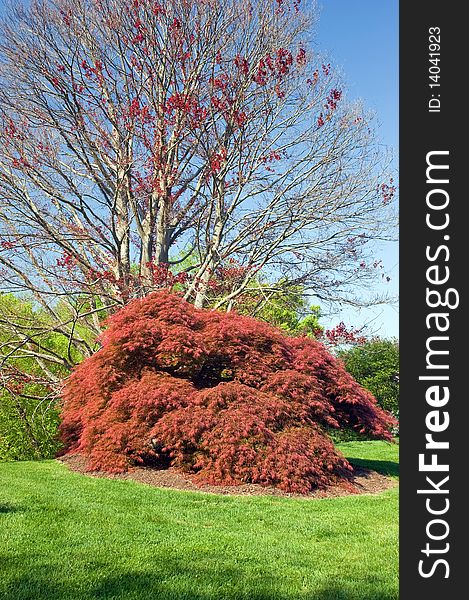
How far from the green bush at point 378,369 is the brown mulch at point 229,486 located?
32.1 ft

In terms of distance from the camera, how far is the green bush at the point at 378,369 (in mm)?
17828

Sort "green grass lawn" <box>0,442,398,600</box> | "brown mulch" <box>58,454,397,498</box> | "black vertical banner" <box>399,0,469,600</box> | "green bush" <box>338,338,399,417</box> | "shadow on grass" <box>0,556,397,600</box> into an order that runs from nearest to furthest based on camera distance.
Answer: "black vertical banner" <box>399,0,469,600</box> < "shadow on grass" <box>0,556,397,600</box> < "green grass lawn" <box>0,442,398,600</box> < "brown mulch" <box>58,454,397,498</box> < "green bush" <box>338,338,399,417</box>

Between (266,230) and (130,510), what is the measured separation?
271 inches

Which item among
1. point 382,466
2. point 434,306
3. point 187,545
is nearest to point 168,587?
point 187,545

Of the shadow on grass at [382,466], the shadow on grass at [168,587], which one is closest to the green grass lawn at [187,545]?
the shadow on grass at [168,587]


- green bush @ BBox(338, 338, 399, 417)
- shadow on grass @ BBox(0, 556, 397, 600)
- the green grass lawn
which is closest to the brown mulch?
the green grass lawn

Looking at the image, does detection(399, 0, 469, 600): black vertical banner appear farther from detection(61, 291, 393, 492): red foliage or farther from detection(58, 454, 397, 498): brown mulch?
detection(61, 291, 393, 492): red foliage

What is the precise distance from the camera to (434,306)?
8.19ft

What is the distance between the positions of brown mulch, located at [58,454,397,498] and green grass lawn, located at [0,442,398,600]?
32cm

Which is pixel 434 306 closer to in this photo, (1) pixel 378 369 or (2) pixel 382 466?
(2) pixel 382 466

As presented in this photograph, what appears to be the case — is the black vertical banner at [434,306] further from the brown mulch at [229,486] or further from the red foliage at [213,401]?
the red foliage at [213,401]

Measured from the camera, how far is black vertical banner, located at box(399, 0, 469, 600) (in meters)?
2.41

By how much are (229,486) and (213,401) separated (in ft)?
3.24

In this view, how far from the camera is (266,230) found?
36.4ft
